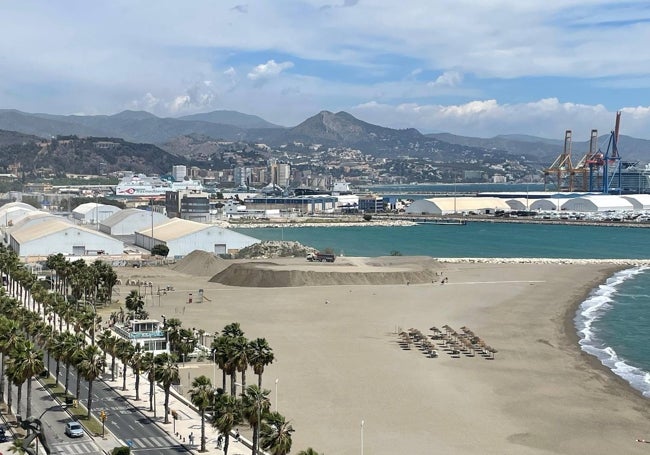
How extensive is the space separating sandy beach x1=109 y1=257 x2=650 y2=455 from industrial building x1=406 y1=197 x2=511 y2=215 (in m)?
109

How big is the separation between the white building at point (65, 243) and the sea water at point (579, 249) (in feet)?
94.5

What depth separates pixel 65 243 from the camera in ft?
286

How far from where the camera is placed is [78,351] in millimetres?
30844

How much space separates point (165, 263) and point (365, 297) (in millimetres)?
29646

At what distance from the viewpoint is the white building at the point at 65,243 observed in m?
85.5

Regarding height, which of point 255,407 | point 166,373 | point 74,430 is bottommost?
point 74,430

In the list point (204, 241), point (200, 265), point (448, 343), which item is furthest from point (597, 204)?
point (448, 343)

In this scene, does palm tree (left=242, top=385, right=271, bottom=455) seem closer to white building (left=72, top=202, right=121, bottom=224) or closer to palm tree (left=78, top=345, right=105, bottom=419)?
palm tree (left=78, top=345, right=105, bottom=419)

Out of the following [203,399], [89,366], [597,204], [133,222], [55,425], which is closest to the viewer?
[203,399]

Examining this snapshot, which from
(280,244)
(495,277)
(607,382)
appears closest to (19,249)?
(280,244)

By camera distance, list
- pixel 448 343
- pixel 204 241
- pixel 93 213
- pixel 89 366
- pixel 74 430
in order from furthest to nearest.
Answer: pixel 93 213, pixel 204 241, pixel 448 343, pixel 89 366, pixel 74 430

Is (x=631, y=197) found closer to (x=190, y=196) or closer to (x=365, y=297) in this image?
(x=190, y=196)

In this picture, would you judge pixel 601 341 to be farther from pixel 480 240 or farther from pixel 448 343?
pixel 480 240

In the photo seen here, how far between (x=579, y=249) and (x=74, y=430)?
3599 inches
